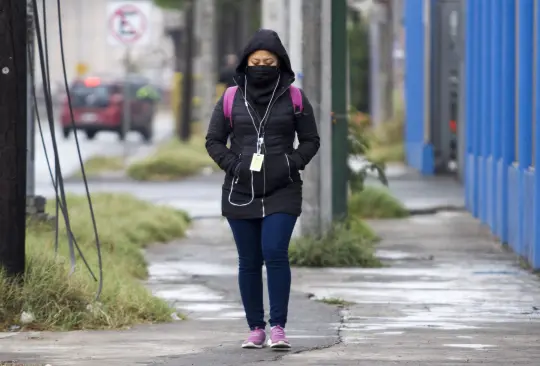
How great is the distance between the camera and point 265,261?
9578mm

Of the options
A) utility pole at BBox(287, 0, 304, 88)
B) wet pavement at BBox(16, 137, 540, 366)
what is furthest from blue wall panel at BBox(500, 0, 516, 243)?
utility pole at BBox(287, 0, 304, 88)

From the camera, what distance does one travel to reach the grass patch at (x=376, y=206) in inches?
798

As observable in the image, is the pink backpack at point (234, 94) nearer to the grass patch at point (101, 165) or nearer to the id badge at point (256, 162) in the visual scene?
the id badge at point (256, 162)

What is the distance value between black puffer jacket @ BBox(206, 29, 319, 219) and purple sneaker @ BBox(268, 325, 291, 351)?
0.61 m

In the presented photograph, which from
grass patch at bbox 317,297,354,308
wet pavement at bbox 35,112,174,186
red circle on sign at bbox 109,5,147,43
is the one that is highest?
red circle on sign at bbox 109,5,147,43

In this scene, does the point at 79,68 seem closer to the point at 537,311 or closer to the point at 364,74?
the point at 364,74

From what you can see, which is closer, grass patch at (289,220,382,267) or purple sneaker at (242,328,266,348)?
purple sneaker at (242,328,266,348)

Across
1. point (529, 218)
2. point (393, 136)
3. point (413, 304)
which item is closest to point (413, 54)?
point (393, 136)

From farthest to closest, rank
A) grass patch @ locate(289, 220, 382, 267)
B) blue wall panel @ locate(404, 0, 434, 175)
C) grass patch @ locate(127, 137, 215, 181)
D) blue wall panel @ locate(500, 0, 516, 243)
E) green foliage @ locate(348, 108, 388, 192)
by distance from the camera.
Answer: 1. blue wall panel @ locate(404, 0, 434, 175)
2. grass patch @ locate(127, 137, 215, 181)
3. green foliage @ locate(348, 108, 388, 192)
4. blue wall panel @ locate(500, 0, 516, 243)
5. grass patch @ locate(289, 220, 382, 267)

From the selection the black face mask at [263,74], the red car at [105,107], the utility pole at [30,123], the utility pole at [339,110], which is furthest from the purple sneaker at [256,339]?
the red car at [105,107]

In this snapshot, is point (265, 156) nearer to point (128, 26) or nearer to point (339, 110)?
point (339, 110)

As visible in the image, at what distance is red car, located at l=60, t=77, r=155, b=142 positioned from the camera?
147ft

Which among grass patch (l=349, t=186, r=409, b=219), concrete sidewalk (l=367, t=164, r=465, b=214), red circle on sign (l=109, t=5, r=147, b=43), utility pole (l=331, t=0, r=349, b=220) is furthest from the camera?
red circle on sign (l=109, t=5, r=147, b=43)

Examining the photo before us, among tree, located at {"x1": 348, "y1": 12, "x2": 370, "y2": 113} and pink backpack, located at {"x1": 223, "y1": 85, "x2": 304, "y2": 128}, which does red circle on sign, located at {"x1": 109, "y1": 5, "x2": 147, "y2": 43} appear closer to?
tree, located at {"x1": 348, "y1": 12, "x2": 370, "y2": 113}
